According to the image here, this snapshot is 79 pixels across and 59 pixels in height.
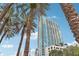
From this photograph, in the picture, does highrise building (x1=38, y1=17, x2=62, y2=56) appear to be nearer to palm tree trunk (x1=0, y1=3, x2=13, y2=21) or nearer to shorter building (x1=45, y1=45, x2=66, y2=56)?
shorter building (x1=45, y1=45, x2=66, y2=56)

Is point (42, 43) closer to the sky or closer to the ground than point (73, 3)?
closer to the ground

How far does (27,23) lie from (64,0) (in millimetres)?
347

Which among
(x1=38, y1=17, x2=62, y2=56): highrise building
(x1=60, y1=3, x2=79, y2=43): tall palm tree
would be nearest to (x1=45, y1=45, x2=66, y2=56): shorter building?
(x1=38, y1=17, x2=62, y2=56): highrise building

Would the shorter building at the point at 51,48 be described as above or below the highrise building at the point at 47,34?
below

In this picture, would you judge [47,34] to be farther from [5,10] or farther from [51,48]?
A: [5,10]

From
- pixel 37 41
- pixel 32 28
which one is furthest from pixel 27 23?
pixel 37 41

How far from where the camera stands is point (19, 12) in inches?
58.1

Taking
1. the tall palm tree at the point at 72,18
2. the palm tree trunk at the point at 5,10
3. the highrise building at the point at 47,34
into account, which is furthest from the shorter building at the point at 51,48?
the palm tree trunk at the point at 5,10

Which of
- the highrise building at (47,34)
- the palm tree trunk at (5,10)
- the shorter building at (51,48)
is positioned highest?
the palm tree trunk at (5,10)

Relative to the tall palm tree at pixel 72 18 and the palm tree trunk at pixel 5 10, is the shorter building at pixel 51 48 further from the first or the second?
the palm tree trunk at pixel 5 10

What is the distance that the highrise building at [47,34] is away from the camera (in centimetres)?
140

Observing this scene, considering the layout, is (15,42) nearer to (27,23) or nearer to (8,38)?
(8,38)

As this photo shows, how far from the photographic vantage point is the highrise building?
1402 millimetres

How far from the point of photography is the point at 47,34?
1.42 meters
